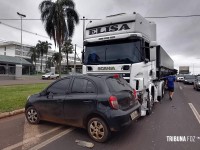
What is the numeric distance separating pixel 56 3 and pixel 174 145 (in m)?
18.2

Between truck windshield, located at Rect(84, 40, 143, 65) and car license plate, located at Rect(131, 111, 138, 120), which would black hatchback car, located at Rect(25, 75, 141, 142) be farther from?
truck windshield, located at Rect(84, 40, 143, 65)

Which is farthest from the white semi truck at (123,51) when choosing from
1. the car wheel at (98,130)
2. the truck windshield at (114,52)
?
the car wheel at (98,130)

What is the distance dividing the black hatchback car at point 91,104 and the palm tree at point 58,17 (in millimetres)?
13874

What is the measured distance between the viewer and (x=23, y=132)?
5.28 m

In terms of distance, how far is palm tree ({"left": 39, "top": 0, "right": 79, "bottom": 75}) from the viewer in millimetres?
18812

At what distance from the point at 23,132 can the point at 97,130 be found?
2.23 metres

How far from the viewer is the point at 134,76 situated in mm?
6371

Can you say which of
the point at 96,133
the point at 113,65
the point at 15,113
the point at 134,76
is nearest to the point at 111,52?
the point at 113,65

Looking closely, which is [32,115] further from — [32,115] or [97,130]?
[97,130]

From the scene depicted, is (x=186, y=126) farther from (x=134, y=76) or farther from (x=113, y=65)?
(x=113, y=65)

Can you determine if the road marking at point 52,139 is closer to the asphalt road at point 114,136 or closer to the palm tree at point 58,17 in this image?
the asphalt road at point 114,136

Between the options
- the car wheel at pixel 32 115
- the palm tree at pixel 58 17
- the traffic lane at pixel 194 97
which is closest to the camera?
the car wheel at pixel 32 115

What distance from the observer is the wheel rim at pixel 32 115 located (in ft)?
19.3

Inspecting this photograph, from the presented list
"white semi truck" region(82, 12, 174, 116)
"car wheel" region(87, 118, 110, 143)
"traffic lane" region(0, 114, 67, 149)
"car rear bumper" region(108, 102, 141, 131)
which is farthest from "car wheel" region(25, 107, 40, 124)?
"car rear bumper" region(108, 102, 141, 131)
